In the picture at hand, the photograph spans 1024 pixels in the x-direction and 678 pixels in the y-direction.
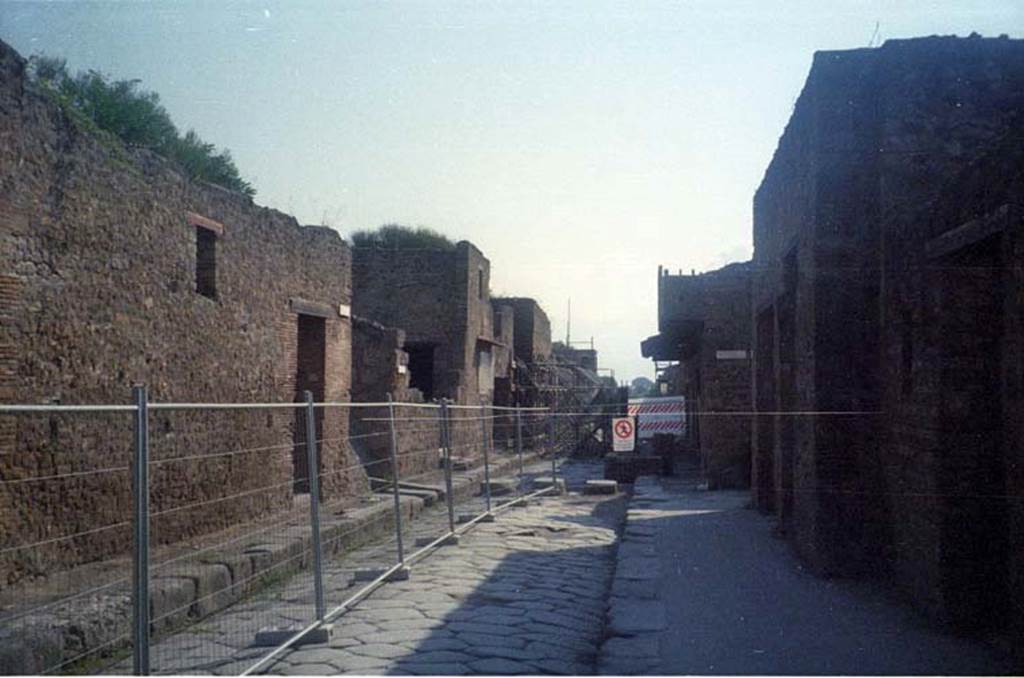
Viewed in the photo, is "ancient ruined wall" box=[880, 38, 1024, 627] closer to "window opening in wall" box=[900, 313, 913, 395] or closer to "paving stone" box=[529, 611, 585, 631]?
"window opening in wall" box=[900, 313, 913, 395]

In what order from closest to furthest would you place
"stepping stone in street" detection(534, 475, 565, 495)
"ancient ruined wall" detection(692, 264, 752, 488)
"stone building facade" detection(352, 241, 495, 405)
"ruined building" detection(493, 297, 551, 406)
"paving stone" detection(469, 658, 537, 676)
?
"paving stone" detection(469, 658, 537, 676), "ancient ruined wall" detection(692, 264, 752, 488), "stepping stone in street" detection(534, 475, 565, 495), "stone building facade" detection(352, 241, 495, 405), "ruined building" detection(493, 297, 551, 406)

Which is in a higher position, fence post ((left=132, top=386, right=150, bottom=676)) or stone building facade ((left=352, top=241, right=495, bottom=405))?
stone building facade ((left=352, top=241, right=495, bottom=405))

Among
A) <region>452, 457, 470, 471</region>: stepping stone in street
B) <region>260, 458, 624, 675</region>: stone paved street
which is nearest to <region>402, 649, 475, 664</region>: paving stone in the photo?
<region>260, 458, 624, 675</region>: stone paved street

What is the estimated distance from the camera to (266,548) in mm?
8039

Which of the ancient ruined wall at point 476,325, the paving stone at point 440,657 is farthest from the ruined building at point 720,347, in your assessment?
the paving stone at point 440,657

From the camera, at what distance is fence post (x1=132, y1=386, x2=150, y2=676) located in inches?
145

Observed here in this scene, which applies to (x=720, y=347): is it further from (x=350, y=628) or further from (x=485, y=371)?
(x=350, y=628)

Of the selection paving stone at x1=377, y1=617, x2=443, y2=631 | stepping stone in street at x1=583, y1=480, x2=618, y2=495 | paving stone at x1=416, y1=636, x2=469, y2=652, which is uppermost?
paving stone at x1=416, y1=636, x2=469, y2=652

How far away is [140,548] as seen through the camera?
3.79 meters

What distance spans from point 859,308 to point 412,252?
17274mm

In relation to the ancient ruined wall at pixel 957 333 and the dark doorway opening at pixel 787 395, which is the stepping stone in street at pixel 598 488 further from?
the ancient ruined wall at pixel 957 333

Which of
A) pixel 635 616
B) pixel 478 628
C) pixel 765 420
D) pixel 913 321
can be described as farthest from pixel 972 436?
pixel 765 420

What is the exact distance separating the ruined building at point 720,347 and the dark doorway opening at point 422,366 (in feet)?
20.4

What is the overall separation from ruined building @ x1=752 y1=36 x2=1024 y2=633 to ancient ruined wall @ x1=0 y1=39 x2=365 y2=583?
388 cm
